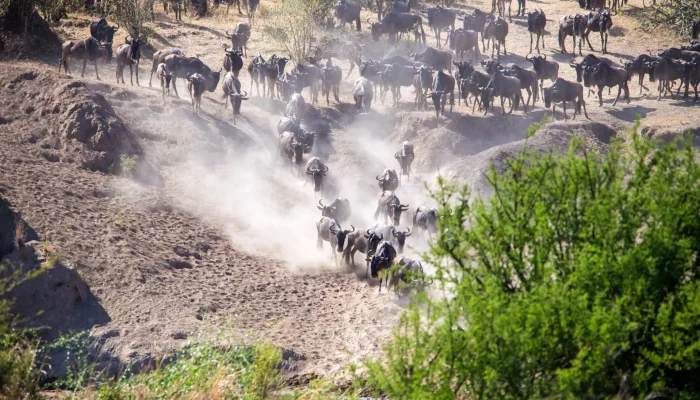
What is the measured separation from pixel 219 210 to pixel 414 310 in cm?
1347

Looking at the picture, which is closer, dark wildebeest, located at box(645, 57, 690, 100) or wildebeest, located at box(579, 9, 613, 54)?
dark wildebeest, located at box(645, 57, 690, 100)

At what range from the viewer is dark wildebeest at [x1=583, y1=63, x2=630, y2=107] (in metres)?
30.2

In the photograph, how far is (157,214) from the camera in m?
20.4

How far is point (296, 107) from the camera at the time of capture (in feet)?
94.4

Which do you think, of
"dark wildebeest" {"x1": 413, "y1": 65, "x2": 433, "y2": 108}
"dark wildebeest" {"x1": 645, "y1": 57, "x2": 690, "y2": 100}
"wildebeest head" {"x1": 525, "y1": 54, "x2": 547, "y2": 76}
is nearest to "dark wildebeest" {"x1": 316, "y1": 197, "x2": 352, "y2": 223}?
"dark wildebeest" {"x1": 413, "y1": 65, "x2": 433, "y2": 108}

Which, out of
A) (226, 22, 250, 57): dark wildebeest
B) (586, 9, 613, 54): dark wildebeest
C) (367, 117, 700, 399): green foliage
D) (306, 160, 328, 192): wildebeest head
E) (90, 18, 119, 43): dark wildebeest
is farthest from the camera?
(586, 9, 613, 54): dark wildebeest

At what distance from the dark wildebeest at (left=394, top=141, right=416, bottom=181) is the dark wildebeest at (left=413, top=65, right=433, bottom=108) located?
4790mm

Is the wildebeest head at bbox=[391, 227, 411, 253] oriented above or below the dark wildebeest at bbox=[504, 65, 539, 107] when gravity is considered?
below

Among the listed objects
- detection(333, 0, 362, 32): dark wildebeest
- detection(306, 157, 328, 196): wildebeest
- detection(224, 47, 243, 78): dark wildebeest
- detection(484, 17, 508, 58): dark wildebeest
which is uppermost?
detection(333, 0, 362, 32): dark wildebeest

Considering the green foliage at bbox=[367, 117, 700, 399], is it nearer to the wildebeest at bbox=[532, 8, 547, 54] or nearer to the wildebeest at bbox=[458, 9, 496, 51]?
the wildebeest at bbox=[532, 8, 547, 54]

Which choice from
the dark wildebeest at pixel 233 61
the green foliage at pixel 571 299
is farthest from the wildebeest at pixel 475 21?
the green foliage at pixel 571 299

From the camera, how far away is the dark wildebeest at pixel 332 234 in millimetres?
19938

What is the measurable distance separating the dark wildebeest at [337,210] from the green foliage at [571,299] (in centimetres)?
1134

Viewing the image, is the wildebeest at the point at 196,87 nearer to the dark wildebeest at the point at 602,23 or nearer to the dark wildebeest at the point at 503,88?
the dark wildebeest at the point at 503,88
